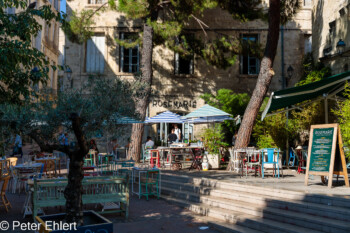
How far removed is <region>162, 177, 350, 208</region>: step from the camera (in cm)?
620

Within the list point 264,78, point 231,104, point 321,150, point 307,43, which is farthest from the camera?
point 307,43

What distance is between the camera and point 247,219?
653 cm

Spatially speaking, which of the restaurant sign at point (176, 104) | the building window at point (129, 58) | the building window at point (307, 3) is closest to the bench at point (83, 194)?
the restaurant sign at point (176, 104)

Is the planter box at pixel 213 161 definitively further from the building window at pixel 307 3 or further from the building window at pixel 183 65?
the building window at pixel 307 3

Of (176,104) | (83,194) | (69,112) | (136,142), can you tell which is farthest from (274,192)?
(176,104)

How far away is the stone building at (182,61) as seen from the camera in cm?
1898

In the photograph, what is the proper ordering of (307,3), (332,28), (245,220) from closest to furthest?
(245,220) → (332,28) → (307,3)

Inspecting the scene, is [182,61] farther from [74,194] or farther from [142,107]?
[74,194]

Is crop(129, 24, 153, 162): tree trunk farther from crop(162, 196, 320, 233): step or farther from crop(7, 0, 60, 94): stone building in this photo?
crop(7, 0, 60, 94): stone building

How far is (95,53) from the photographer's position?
19297 mm

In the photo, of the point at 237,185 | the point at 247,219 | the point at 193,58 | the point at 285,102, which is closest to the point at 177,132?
the point at 193,58

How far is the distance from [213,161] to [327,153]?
5.68 metres

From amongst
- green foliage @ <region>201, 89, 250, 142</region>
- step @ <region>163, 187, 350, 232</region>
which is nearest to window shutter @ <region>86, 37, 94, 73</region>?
green foliage @ <region>201, 89, 250, 142</region>

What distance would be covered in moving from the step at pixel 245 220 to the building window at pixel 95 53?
12.6 m
